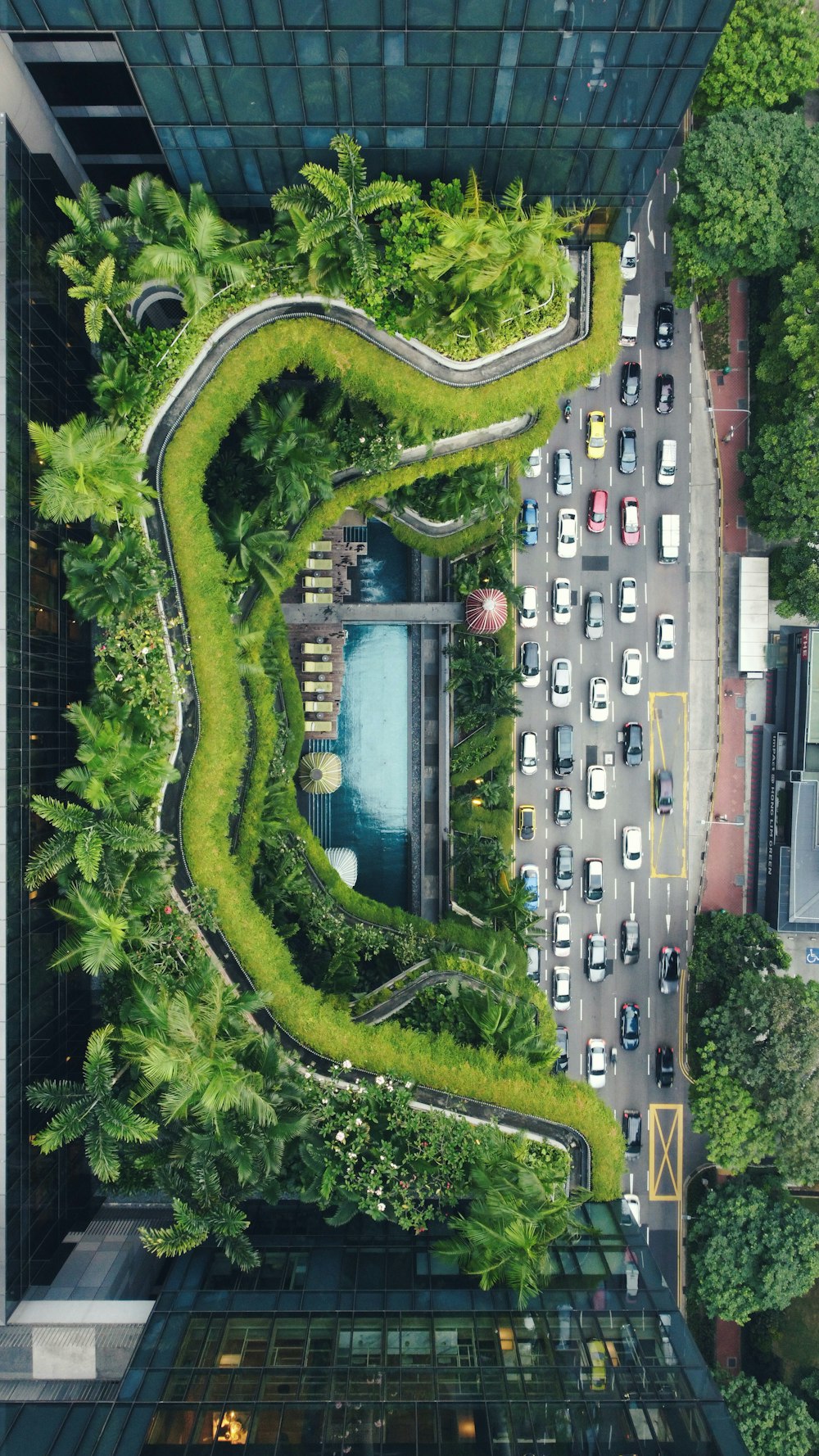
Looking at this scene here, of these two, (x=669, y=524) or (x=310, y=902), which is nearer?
(x=310, y=902)

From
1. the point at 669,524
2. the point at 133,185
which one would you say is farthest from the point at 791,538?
the point at 133,185

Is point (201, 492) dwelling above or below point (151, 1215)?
above

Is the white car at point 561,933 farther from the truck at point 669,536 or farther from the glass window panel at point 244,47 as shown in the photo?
the glass window panel at point 244,47

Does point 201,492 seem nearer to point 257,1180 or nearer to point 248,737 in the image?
point 248,737

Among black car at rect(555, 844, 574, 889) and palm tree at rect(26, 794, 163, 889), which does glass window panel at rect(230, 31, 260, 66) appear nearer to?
palm tree at rect(26, 794, 163, 889)

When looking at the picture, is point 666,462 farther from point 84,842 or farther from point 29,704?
point 84,842

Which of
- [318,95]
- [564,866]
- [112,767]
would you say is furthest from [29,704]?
[564,866]
